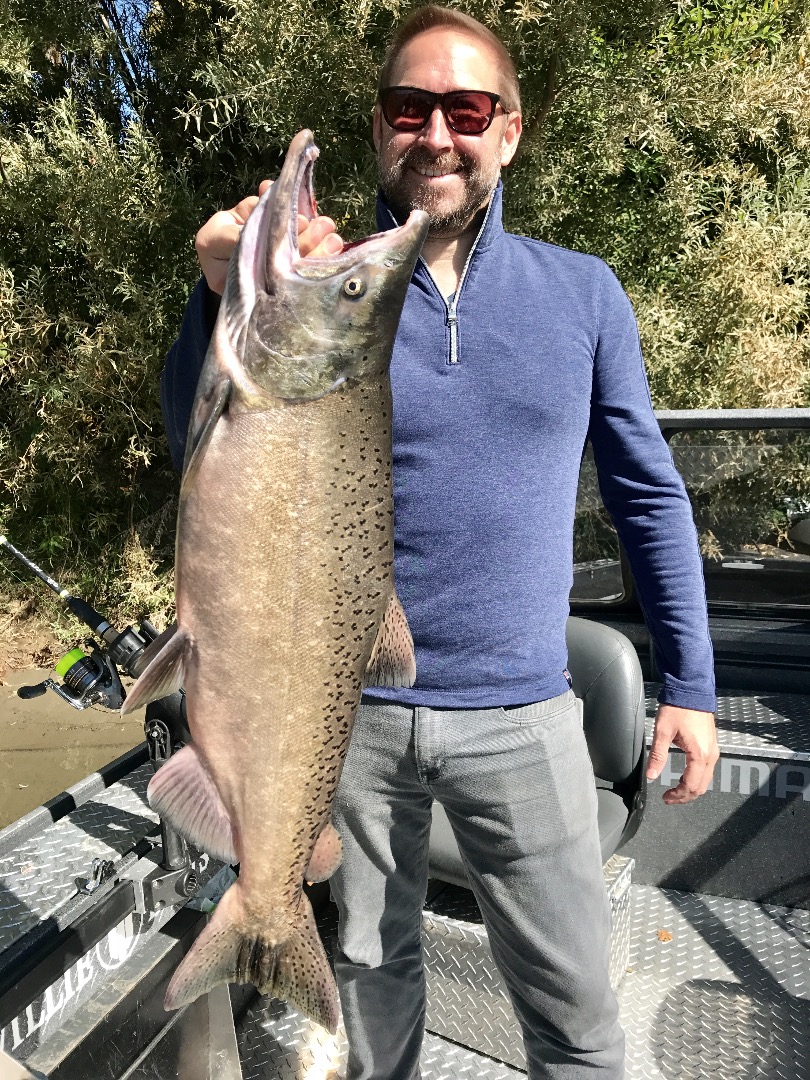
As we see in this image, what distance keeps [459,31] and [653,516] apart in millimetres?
1153

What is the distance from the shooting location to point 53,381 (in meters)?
8.61

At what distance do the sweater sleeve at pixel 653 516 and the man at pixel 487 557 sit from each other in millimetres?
19

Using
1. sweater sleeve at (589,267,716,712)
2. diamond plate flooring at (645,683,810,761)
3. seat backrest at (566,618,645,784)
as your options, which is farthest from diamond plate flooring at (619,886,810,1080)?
sweater sleeve at (589,267,716,712)

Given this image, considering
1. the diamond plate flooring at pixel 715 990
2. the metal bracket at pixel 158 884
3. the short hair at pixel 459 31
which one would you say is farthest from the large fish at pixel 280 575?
the diamond plate flooring at pixel 715 990

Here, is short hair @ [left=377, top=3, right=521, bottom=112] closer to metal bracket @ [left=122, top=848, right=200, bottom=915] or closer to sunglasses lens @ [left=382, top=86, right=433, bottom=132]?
sunglasses lens @ [left=382, top=86, right=433, bottom=132]

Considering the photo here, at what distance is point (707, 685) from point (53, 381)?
806cm

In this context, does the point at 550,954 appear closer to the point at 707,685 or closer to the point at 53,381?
the point at 707,685

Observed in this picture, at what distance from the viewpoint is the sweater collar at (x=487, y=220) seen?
6.20ft

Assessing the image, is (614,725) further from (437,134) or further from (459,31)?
(459,31)

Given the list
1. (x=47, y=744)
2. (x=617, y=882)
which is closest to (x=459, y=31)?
(x=617, y=882)

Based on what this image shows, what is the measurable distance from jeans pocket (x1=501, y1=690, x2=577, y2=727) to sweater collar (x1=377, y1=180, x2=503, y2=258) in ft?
3.27

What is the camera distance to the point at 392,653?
153cm

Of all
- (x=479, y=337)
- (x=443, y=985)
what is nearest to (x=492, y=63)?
(x=479, y=337)

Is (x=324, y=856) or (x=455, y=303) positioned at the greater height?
(x=455, y=303)
